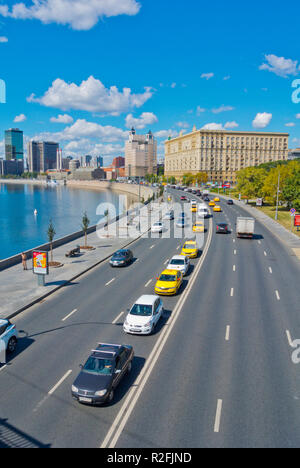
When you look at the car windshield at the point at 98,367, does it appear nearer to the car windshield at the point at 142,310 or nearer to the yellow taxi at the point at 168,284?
the car windshield at the point at 142,310

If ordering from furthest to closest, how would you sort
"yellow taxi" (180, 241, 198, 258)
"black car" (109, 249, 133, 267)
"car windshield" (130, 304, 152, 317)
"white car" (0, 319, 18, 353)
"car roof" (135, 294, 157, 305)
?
"yellow taxi" (180, 241, 198, 258) → "black car" (109, 249, 133, 267) → "car roof" (135, 294, 157, 305) → "car windshield" (130, 304, 152, 317) → "white car" (0, 319, 18, 353)

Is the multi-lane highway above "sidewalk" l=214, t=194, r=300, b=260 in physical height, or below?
below

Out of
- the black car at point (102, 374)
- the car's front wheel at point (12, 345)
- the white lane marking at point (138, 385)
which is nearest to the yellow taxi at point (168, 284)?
the white lane marking at point (138, 385)

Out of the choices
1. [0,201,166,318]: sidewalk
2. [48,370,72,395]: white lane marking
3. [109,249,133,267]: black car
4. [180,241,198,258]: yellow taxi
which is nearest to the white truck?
[180,241,198,258]: yellow taxi

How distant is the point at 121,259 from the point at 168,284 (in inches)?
369

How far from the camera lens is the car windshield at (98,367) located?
12.7m

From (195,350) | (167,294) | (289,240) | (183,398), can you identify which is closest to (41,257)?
(167,294)

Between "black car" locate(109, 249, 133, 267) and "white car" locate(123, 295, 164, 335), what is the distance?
1270 centimetres

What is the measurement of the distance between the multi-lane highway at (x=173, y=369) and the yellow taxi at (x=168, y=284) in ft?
1.89

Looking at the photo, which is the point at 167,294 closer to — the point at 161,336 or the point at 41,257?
the point at 161,336

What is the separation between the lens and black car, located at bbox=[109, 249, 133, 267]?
31764 mm

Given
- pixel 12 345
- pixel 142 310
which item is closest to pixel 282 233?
pixel 142 310

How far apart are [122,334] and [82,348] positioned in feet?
7.67

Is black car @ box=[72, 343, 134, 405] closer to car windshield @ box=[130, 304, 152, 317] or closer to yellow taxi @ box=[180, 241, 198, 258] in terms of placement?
car windshield @ box=[130, 304, 152, 317]
